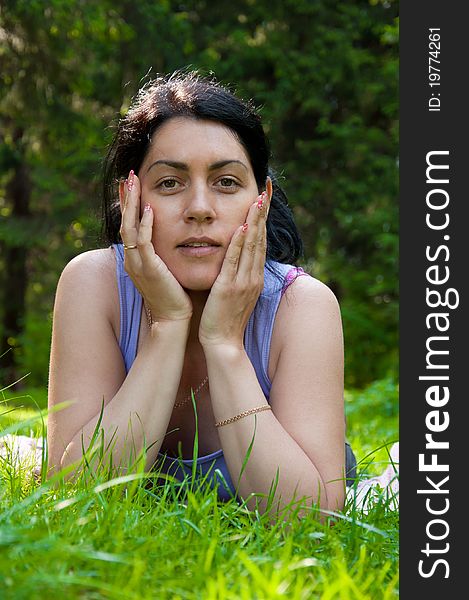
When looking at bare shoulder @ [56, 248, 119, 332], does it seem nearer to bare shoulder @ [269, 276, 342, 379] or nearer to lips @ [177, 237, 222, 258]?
lips @ [177, 237, 222, 258]

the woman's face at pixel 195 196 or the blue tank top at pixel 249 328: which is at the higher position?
the woman's face at pixel 195 196

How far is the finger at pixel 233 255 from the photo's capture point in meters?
2.66

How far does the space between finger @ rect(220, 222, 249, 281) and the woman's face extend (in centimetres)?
3

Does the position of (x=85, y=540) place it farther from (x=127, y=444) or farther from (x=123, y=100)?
(x=123, y=100)

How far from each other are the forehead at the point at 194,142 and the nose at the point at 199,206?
11cm

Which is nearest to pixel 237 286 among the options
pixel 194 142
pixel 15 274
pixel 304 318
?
pixel 304 318

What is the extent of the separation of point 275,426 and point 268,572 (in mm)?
805

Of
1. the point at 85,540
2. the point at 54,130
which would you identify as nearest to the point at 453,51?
the point at 85,540

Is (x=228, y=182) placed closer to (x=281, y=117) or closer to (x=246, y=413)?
(x=246, y=413)

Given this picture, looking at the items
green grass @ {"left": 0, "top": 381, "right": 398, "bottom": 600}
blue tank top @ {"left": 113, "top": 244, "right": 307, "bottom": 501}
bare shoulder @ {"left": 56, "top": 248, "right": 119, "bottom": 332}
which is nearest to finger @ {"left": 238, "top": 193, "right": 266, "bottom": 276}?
blue tank top @ {"left": 113, "top": 244, "right": 307, "bottom": 501}

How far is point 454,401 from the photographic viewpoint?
2.25m

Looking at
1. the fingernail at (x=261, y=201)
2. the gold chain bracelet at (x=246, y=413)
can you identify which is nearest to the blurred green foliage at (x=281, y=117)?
the fingernail at (x=261, y=201)

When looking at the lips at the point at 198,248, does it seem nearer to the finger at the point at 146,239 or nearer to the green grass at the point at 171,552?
the finger at the point at 146,239

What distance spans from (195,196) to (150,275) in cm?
29
